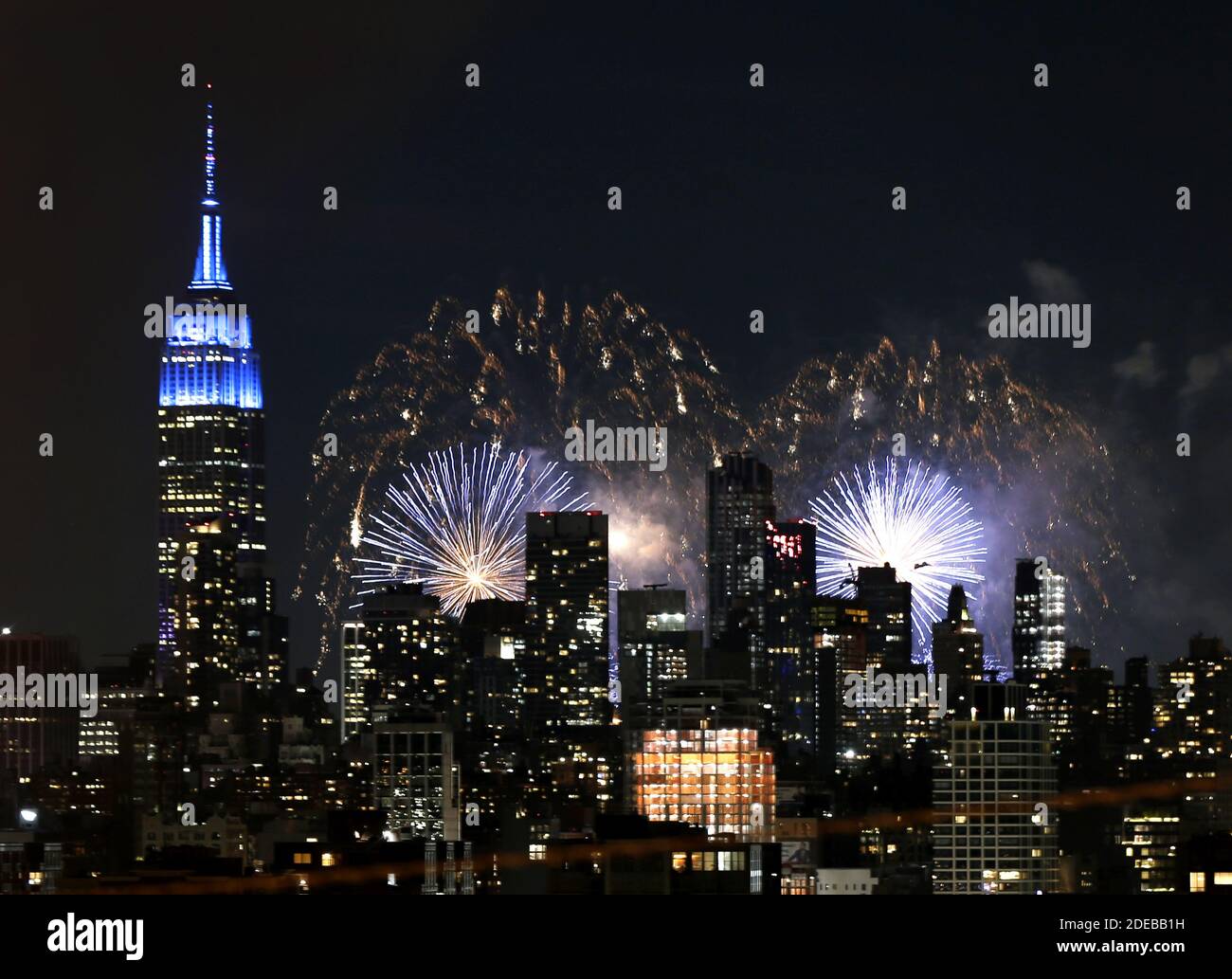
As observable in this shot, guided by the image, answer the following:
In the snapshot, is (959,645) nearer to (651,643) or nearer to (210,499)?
(651,643)

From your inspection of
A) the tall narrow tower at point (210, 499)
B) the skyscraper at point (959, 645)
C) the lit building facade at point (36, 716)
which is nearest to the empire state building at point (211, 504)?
the tall narrow tower at point (210, 499)

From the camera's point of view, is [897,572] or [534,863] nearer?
[534,863]

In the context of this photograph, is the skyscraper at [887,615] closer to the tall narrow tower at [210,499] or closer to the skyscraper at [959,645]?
the skyscraper at [959,645]

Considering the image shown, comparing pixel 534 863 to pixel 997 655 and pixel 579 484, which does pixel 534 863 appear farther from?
pixel 579 484

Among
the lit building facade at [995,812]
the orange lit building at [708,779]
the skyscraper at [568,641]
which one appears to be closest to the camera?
the lit building facade at [995,812]

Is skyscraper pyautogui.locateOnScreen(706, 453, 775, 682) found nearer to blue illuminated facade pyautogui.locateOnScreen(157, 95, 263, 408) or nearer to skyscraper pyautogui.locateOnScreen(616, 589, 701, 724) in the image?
skyscraper pyautogui.locateOnScreen(616, 589, 701, 724)
